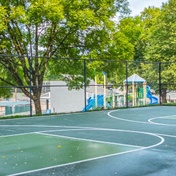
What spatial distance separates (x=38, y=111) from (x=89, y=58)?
335 cm

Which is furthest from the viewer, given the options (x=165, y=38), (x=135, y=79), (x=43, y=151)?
(x=165, y=38)

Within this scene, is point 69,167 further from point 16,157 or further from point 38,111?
point 38,111

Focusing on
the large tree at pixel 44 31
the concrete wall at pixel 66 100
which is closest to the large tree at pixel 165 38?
the large tree at pixel 44 31

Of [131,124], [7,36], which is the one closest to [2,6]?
[7,36]

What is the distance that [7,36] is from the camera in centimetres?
1524

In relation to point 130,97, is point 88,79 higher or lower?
higher

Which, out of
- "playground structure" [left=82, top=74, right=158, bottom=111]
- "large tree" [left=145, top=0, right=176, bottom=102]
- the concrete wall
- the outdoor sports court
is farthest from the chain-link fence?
the concrete wall

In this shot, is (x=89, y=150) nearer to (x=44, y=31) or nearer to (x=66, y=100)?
(x=44, y=31)

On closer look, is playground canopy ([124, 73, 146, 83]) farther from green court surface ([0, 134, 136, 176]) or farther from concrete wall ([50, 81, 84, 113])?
green court surface ([0, 134, 136, 176])

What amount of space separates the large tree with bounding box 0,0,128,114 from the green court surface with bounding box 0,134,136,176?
702 cm

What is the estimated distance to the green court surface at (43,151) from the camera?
468cm

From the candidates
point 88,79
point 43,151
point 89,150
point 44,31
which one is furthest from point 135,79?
point 43,151

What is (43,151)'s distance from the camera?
5.61 m

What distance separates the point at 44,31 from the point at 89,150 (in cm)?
1087
